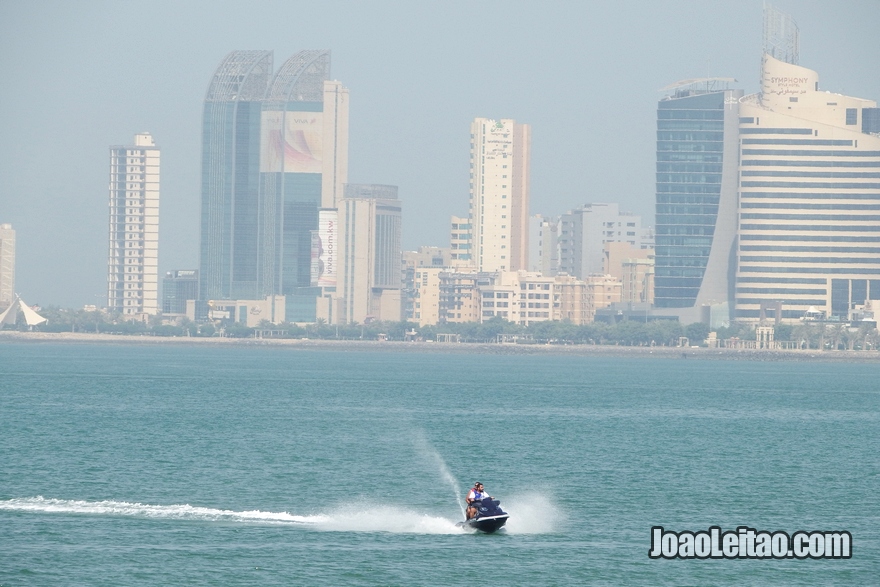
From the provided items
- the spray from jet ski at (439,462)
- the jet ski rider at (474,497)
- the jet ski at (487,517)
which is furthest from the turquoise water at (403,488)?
→ the jet ski rider at (474,497)

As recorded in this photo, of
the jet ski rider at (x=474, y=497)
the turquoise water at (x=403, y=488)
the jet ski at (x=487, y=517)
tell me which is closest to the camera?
the turquoise water at (x=403, y=488)

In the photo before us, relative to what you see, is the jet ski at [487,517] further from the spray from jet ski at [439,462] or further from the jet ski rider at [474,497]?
the spray from jet ski at [439,462]

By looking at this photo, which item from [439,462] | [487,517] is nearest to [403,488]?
[439,462]

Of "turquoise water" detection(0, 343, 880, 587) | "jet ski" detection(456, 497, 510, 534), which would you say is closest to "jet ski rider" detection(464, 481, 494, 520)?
"jet ski" detection(456, 497, 510, 534)

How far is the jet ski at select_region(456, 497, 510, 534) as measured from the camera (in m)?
55.3

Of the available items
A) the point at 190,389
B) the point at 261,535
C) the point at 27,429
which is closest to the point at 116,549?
the point at 261,535

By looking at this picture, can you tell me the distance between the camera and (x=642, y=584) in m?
49.8

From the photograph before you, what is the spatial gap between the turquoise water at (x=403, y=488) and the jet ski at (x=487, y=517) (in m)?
0.70

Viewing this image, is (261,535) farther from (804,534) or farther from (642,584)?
(804,534)

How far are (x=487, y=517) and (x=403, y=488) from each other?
Result: 1530 cm

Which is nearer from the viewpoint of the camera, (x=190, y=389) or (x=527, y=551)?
(x=527, y=551)

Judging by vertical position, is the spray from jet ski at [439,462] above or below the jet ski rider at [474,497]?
below

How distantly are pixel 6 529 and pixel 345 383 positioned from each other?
124074 mm

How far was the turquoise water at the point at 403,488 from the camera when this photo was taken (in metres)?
51.7
